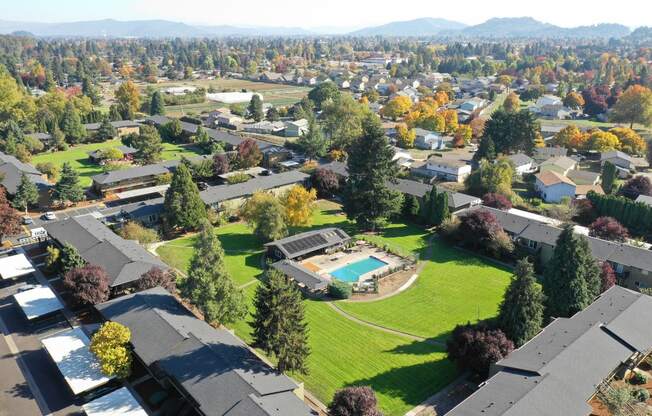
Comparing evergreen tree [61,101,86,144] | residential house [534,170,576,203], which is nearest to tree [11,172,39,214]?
evergreen tree [61,101,86,144]

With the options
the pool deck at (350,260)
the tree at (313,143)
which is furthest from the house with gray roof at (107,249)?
the tree at (313,143)

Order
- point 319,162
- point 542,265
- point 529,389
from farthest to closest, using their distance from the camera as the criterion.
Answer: point 319,162, point 542,265, point 529,389

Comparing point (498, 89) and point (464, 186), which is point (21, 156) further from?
point (498, 89)

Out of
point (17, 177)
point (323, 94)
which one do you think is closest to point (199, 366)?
point (17, 177)

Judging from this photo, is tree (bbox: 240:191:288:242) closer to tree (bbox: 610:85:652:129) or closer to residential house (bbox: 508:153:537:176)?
residential house (bbox: 508:153:537:176)

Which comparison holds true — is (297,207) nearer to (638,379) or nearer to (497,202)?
(497,202)

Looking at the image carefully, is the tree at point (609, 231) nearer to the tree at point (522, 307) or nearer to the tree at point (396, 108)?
the tree at point (522, 307)

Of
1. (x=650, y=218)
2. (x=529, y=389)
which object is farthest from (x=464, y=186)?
(x=529, y=389)
